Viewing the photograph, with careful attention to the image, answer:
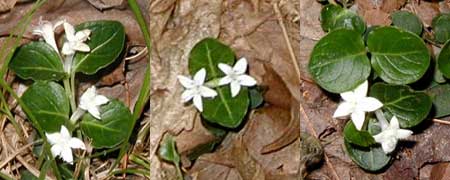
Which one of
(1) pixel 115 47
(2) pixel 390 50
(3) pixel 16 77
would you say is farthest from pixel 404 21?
(3) pixel 16 77

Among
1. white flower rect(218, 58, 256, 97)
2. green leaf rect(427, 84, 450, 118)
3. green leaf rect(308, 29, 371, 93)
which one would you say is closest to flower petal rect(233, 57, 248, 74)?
white flower rect(218, 58, 256, 97)

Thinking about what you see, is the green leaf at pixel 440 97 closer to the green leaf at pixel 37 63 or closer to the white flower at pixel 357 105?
the white flower at pixel 357 105

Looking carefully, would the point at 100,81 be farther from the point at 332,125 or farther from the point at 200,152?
the point at 332,125

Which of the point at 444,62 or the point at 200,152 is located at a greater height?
the point at 444,62

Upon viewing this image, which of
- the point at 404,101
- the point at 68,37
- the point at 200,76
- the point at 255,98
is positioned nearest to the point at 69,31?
the point at 68,37

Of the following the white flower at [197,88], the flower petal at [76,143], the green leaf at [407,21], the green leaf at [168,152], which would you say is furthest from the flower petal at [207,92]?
the green leaf at [407,21]

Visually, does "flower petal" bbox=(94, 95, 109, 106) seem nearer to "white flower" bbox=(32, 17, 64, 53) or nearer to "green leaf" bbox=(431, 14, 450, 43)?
"white flower" bbox=(32, 17, 64, 53)
